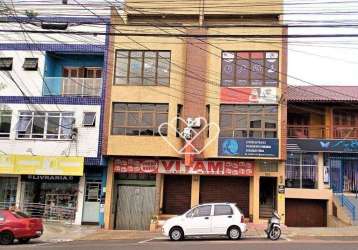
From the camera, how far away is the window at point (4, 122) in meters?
32.9

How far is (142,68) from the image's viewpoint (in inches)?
1283

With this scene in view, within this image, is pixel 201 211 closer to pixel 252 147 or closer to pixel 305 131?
pixel 252 147

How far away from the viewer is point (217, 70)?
32.3m

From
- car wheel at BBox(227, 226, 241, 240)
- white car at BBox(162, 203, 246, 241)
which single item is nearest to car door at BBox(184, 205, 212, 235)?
white car at BBox(162, 203, 246, 241)

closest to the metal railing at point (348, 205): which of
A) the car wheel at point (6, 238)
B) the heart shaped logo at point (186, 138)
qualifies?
the heart shaped logo at point (186, 138)

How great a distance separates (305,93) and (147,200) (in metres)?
12.9

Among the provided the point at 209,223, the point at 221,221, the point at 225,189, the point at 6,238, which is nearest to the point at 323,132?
the point at 225,189

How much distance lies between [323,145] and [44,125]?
17.2 m

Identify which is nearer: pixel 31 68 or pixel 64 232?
pixel 64 232

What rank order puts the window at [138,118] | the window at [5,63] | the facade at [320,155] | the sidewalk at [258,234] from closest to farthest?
the sidewalk at [258,234] < the window at [138,118] < the window at [5,63] < the facade at [320,155]

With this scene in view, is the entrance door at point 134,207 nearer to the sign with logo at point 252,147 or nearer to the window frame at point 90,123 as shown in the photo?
the window frame at point 90,123

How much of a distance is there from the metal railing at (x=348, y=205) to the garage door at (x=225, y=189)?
565cm

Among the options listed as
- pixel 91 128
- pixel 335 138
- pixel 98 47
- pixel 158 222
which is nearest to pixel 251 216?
pixel 158 222

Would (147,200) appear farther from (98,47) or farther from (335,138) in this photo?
(335,138)
